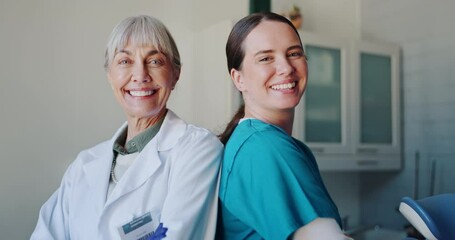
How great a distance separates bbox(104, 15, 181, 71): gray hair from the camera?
1.15m

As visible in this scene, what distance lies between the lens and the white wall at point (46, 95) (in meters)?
1.96

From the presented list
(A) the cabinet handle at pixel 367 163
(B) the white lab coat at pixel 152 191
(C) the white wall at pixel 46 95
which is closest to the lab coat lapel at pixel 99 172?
(B) the white lab coat at pixel 152 191

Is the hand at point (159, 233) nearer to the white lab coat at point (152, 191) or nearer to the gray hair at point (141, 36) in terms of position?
the white lab coat at point (152, 191)

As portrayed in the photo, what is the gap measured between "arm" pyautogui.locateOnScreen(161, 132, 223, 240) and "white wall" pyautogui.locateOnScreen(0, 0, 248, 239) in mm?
1187

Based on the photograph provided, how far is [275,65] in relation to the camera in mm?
1000

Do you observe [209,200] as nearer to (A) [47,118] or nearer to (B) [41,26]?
(A) [47,118]

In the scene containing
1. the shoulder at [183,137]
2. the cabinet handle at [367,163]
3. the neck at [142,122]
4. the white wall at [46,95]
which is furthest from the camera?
the cabinet handle at [367,163]

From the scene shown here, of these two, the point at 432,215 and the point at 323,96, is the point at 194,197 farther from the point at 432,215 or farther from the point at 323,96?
the point at 323,96

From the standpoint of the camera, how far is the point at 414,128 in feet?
9.23

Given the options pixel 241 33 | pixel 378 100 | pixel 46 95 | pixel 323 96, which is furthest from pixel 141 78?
pixel 378 100

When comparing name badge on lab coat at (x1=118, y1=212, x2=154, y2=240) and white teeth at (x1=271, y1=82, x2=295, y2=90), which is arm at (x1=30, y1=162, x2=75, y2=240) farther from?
white teeth at (x1=271, y1=82, x2=295, y2=90)

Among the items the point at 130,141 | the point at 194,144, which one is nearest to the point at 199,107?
the point at 130,141

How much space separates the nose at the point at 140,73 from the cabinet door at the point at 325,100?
1.44 meters

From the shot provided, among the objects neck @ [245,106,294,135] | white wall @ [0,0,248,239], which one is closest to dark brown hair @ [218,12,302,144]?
neck @ [245,106,294,135]
